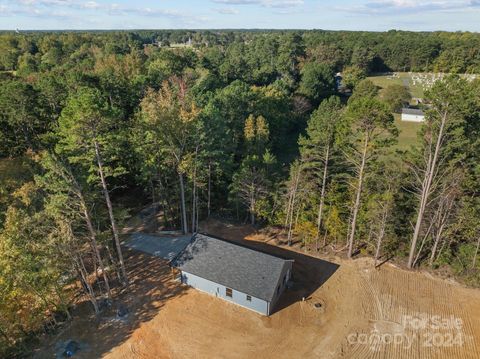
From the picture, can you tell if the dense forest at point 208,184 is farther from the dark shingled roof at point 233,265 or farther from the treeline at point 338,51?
the treeline at point 338,51

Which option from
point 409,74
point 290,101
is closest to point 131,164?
point 290,101

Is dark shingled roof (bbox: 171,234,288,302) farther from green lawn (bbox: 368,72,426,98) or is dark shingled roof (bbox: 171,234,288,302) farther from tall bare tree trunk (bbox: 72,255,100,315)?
green lawn (bbox: 368,72,426,98)

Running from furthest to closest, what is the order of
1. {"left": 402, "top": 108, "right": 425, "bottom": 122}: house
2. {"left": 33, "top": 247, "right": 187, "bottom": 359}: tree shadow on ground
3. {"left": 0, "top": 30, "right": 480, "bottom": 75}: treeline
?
{"left": 0, "top": 30, "right": 480, "bottom": 75}: treeline, {"left": 402, "top": 108, "right": 425, "bottom": 122}: house, {"left": 33, "top": 247, "right": 187, "bottom": 359}: tree shadow on ground

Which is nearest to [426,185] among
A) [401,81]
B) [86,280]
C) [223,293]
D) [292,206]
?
[292,206]

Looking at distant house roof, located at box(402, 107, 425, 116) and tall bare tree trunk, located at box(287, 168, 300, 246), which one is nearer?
tall bare tree trunk, located at box(287, 168, 300, 246)

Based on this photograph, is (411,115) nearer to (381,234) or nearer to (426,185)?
(426,185)

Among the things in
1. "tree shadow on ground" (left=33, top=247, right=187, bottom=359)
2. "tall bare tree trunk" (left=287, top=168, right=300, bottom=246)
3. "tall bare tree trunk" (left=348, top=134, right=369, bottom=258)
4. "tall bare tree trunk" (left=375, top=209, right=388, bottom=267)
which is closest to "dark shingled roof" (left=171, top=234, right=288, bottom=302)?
"tree shadow on ground" (left=33, top=247, right=187, bottom=359)

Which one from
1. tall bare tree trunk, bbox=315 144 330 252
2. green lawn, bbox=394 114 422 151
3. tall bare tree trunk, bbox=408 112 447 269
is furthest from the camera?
green lawn, bbox=394 114 422 151

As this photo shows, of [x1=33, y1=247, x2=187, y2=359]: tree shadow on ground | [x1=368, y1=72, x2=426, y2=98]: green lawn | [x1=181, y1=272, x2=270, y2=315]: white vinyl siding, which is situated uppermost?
[x1=368, y1=72, x2=426, y2=98]: green lawn
